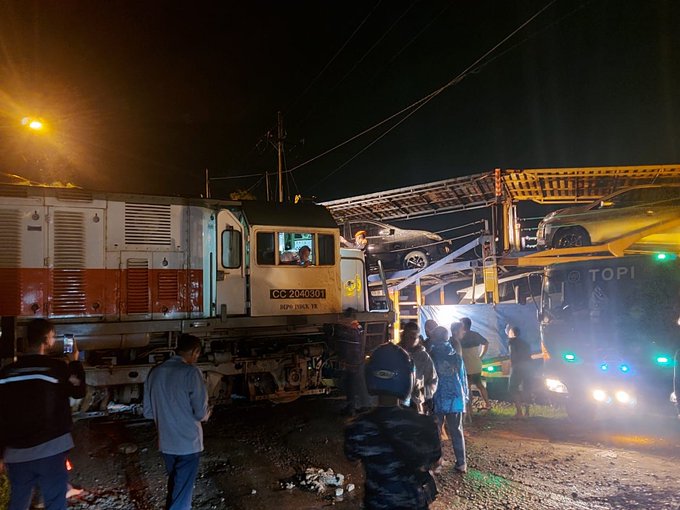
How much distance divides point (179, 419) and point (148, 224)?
205 inches

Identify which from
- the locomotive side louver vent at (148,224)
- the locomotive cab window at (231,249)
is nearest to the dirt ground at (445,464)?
the locomotive cab window at (231,249)

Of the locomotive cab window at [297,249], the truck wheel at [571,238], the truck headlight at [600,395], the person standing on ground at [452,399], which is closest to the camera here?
the person standing on ground at [452,399]

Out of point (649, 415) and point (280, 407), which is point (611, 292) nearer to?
point (649, 415)

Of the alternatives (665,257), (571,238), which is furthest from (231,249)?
(571,238)

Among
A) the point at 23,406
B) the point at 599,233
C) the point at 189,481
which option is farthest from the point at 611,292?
the point at 23,406

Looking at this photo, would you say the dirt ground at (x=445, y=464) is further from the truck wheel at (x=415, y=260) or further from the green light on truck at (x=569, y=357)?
the truck wheel at (x=415, y=260)

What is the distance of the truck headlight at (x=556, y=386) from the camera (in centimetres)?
749

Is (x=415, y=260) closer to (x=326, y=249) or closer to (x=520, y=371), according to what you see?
(x=326, y=249)

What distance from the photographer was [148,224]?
815 cm

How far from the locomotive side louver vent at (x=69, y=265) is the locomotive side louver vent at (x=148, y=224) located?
0.69 metres

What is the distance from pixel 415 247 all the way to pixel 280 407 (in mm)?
7937

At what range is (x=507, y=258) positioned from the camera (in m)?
11.8

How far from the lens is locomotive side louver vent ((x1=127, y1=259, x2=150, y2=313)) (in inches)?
311

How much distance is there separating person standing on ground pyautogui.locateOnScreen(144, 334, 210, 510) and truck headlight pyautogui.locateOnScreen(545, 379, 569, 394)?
5.82 meters
